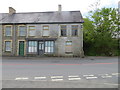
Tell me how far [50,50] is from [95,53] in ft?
30.3

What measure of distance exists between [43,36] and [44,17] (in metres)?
4.25

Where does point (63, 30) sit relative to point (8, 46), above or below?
above

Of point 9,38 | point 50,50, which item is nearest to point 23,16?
point 9,38

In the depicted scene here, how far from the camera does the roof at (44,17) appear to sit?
19209mm

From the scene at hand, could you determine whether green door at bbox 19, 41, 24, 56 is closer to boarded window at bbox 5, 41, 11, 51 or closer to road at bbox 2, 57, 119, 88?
boarded window at bbox 5, 41, 11, 51

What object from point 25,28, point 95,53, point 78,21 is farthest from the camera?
point 95,53

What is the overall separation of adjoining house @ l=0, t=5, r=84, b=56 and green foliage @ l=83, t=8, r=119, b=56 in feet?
10.4

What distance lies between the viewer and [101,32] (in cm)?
2042

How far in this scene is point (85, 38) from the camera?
21.8 m

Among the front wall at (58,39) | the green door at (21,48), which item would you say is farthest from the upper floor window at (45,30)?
the green door at (21,48)

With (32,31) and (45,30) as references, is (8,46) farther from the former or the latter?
(45,30)

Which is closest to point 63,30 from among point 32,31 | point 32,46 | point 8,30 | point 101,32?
point 32,31

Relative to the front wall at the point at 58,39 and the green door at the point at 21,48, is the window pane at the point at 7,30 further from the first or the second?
the green door at the point at 21,48

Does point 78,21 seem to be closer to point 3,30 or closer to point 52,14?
point 52,14
